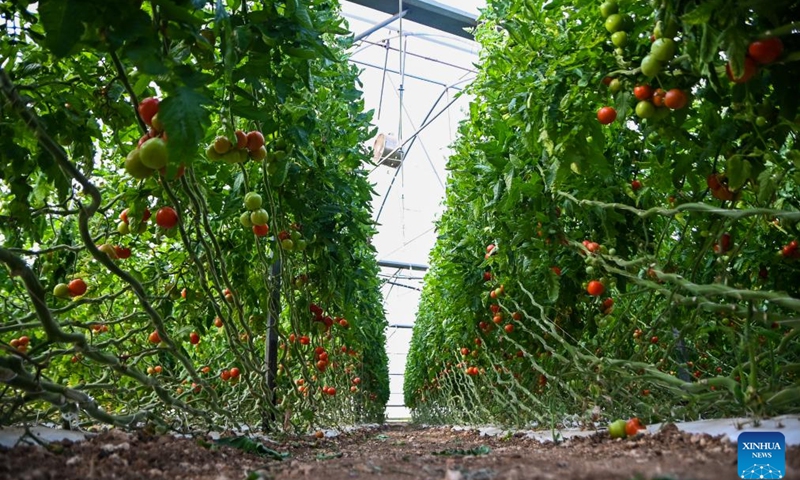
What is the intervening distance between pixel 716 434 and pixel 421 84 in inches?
319

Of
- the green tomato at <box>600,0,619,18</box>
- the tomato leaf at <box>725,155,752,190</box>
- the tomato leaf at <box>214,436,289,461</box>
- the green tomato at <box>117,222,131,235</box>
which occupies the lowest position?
the tomato leaf at <box>214,436,289,461</box>

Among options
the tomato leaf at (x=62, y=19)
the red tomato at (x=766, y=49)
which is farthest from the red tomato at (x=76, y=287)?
the red tomato at (x=766, y=49)

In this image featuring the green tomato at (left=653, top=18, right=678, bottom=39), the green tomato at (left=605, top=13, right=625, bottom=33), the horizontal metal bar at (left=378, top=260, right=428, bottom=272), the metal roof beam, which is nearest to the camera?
the green tomato at (left=653, top=18, right=678, bottom=39)

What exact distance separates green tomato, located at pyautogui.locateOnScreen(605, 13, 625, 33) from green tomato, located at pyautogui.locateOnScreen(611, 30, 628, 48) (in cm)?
1

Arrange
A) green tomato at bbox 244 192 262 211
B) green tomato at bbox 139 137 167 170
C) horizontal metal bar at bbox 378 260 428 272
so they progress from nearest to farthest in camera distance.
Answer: green tomato at bbox 139 137 167 170 < green tomato at bbox 244 192 262 211 < horizontal metal bar at bbox 378 260 428 272

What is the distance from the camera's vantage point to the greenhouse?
93 centimetres

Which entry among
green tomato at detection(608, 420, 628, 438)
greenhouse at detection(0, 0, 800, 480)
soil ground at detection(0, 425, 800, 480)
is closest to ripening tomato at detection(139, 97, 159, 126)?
greenhouse at detection(0, 0, 800, 480)

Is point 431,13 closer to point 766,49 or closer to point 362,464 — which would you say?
point 766,49

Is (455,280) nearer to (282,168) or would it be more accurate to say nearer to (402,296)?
(282,168)

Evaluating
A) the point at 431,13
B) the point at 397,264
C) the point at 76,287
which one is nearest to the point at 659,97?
the point at 76,287

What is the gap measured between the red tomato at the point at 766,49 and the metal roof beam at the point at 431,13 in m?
4.51

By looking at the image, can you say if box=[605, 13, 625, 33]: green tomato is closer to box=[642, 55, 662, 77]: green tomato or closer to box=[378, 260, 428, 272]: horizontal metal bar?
box=[642, 55, 662, 77]: green tomato

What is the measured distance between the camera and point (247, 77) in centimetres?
105

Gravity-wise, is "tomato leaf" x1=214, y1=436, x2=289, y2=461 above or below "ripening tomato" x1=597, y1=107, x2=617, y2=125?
below
